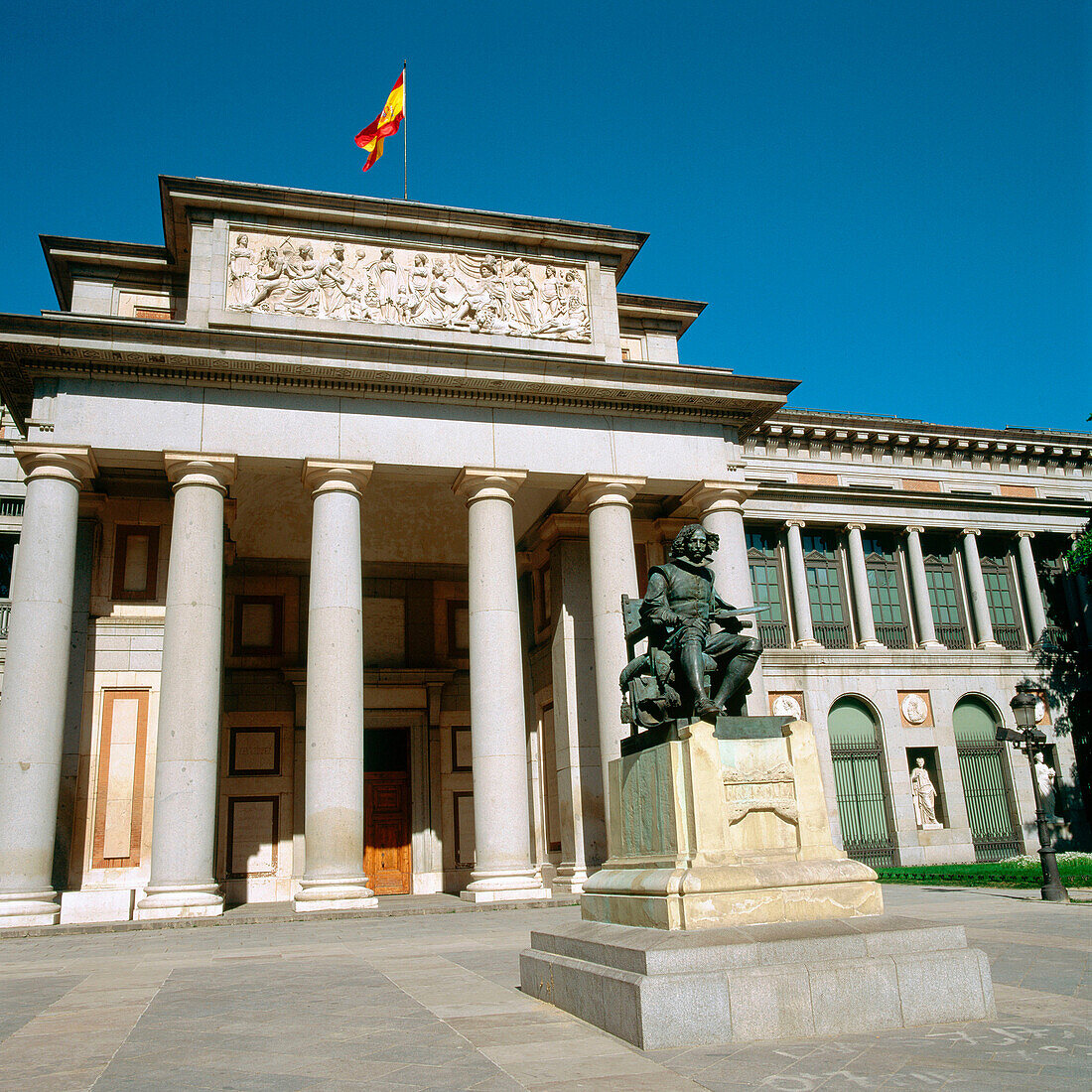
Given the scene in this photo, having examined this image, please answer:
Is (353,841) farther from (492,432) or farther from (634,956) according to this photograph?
(634,956)

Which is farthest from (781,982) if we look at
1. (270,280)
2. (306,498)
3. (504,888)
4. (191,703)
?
(306,498)

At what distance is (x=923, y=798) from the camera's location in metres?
34.8

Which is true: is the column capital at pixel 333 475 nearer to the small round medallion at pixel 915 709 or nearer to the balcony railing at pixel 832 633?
the balcony railing at pixel 832 633

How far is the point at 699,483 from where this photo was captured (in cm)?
2547

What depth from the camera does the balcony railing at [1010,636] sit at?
38188mm

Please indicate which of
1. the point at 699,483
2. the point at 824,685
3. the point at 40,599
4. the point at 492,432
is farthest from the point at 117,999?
the point at 824,685

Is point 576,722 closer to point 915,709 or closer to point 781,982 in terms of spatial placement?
point 915,709

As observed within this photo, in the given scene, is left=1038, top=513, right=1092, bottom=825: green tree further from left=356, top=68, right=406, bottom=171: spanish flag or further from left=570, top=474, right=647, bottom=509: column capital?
left=356, top=68, right=406, bottom=171: spanish flag

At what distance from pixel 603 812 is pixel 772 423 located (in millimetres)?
18432

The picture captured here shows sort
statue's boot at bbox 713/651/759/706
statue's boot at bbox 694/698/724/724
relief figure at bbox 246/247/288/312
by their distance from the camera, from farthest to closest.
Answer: relief figure at bbox 246/247/288/312
statue's boot at bbox 713/651/759/706
statue's boot at bbox 694/698/724/724

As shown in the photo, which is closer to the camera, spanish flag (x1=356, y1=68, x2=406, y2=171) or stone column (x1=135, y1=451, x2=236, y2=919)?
stone column (x1=135, y1=451, x2=236, y2=919)

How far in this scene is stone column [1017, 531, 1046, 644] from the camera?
126ft

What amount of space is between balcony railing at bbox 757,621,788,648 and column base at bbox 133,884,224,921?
21.5m

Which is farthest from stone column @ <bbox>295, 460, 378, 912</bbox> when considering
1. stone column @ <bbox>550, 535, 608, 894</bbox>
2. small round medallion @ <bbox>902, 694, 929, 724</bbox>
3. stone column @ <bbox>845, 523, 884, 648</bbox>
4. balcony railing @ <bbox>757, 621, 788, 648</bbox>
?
small round medallion @ <bbox>902, 694, 929, 724</bbox>
